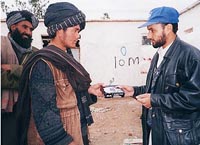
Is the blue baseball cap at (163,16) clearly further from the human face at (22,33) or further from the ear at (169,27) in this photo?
the human face at (22,33)

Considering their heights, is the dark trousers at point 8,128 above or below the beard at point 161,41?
below

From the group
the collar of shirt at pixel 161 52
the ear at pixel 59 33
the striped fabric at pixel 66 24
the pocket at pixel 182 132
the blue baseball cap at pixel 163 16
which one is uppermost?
the blue baseball cap at pixel 163 16

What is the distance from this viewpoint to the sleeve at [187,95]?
2432mm

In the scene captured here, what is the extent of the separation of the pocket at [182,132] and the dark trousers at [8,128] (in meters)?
1.50

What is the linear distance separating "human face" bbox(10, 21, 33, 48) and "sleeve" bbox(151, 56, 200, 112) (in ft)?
5.84

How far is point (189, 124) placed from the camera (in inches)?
99.6

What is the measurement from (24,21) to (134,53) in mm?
9614

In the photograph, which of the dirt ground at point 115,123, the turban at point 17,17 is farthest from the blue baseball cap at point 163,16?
the dirt ground at point 115,123

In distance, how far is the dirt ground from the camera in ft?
19.7

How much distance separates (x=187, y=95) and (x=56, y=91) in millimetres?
1116

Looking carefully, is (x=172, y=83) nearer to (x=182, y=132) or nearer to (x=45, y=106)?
(x=182, y=132)

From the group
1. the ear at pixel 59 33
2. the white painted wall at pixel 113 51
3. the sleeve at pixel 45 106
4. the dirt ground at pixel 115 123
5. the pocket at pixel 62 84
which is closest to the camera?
the sleeve at pixel 45 106

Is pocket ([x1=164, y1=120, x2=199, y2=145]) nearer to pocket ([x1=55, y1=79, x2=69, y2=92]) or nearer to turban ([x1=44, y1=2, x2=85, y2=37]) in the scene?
pocket ([x1=55, y1=79, x2=69, y2=92])

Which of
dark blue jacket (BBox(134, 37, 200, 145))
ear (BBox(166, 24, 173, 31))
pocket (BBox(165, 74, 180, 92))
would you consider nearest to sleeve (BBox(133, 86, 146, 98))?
dark blue jacket (BBox(134, 37, 200, 145))
